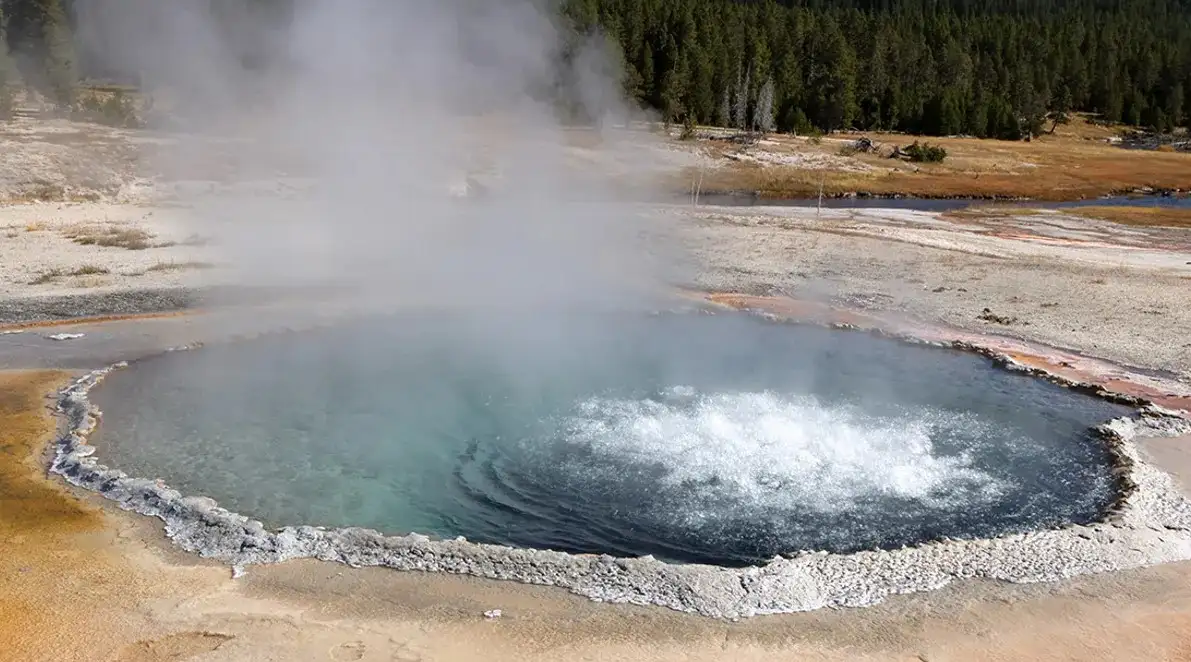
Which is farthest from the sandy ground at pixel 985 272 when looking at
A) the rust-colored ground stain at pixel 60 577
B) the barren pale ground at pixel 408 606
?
the rust-colored ground stain at pixel 60 577

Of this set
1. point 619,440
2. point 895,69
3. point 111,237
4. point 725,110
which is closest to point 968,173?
point 725,110

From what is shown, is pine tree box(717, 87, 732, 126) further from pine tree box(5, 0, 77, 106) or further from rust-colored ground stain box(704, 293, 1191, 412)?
pine tree box(5, 0, 77, 106)

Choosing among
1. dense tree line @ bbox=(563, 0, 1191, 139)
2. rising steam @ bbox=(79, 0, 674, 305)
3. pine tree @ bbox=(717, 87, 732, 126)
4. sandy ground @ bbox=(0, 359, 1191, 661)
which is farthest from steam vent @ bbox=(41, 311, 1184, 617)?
pine tree @ bbox=(717, 87, 732, 126)

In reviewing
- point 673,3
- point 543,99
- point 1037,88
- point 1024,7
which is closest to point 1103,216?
point 673,3

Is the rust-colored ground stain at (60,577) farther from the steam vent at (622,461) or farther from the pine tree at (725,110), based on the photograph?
the pine tree at (725,110)

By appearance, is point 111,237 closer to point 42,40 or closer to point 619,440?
point 619,440

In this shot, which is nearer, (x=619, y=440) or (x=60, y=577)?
(x=60, y=577)

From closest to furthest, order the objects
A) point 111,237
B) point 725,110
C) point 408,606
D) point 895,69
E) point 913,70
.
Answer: point 408,606 < point 111,237 < point 725,110 < point 895,69 < point 913,70

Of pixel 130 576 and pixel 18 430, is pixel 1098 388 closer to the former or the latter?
pixel 130 576
